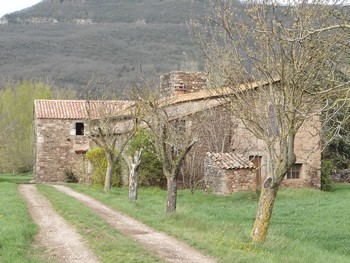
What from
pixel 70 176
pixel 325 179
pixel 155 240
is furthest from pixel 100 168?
pixel 155 240

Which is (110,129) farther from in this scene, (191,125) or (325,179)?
(325,179)

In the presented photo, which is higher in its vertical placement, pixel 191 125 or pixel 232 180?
pixel 191 125

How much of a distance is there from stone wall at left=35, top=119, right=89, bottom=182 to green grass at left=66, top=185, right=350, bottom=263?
1449 centimetres

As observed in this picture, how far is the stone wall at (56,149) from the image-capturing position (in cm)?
3925

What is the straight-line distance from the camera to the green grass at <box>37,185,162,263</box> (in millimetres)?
10164

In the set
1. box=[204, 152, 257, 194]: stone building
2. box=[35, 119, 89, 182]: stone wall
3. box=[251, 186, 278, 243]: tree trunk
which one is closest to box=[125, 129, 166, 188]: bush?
box=[204, 152, 257, 194]: stone building

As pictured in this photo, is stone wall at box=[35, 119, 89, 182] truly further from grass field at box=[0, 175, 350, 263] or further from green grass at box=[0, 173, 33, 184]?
grass field at box=[0, 175, 350, 263]

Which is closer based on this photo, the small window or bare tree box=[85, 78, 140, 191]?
bare tree box=[85, 78, 140, 191]

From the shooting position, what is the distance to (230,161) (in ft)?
80.7

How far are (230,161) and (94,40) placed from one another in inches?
3727

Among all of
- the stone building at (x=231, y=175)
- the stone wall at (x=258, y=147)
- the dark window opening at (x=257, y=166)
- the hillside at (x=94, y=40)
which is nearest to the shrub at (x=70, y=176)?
the stone wall at (x=258, y=147)

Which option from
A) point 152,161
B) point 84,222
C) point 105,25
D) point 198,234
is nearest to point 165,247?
point 198,234

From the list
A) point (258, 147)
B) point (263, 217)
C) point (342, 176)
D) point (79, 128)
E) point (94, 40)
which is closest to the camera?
point (263, 217)

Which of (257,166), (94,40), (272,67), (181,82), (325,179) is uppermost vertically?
(94,40)
